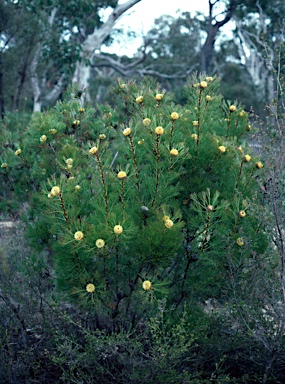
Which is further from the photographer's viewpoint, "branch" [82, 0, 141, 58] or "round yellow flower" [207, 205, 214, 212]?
"branch" [82, 0, 141, 58]

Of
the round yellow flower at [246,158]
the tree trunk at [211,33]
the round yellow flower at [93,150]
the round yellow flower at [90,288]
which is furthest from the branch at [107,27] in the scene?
the round yellow flower at [90,288]

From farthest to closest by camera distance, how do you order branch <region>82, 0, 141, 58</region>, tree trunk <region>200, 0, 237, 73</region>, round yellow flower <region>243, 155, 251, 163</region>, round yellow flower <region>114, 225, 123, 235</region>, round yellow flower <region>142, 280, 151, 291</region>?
tree trunk <region>200, 0, 237, 73</region>
branch <region>82, 0, 141, 58</region>
round yellow flower <region>243, 155, 251, 163</region>
round yellow flower <region>142, 280, 151, 291</region>
round yellow flower <region>114, 225, 123, 235</region>

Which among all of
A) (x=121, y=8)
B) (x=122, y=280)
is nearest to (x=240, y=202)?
(x=122, y=280)

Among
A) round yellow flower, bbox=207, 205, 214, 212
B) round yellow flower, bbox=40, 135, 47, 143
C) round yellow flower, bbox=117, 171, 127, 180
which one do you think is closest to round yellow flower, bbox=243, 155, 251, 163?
round yellow flower, bbox=207, 205, 214, 212

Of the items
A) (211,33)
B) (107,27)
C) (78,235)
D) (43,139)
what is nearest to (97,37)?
(107,27)

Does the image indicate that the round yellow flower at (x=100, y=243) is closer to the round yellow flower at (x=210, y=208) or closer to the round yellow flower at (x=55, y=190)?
the round yellow flower at (x=55, y=190)

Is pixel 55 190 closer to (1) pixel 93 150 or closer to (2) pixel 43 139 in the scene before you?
(1) pixel 93 150

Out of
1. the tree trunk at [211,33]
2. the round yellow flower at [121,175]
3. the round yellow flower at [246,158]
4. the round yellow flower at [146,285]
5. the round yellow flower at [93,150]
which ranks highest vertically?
the round yellow flower at [93,150]

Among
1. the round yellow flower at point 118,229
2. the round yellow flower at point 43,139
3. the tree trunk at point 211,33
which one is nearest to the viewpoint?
the round yellow flower at point 118,229

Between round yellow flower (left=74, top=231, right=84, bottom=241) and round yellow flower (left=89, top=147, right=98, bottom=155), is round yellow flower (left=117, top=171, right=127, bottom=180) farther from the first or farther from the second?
round yellow flower (left=74, top=231, right=84, bottom=241)

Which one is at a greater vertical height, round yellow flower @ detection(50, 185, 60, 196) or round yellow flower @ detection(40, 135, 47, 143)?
round yellow flower @ detection(50, 185, 60, 196)

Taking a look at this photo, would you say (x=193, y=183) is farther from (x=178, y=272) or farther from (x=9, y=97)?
(x=9, y=97)

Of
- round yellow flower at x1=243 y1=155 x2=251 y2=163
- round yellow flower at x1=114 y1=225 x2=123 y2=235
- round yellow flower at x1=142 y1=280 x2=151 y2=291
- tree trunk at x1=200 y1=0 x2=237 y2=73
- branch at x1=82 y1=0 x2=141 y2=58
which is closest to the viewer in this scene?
round yellow flower at x1=114 y1=225 x2=123 y2=235

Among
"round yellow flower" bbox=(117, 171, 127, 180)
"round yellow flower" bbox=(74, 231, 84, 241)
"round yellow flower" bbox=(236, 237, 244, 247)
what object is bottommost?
"round yellow flower" bbox=(236, 237, 244, 247)
